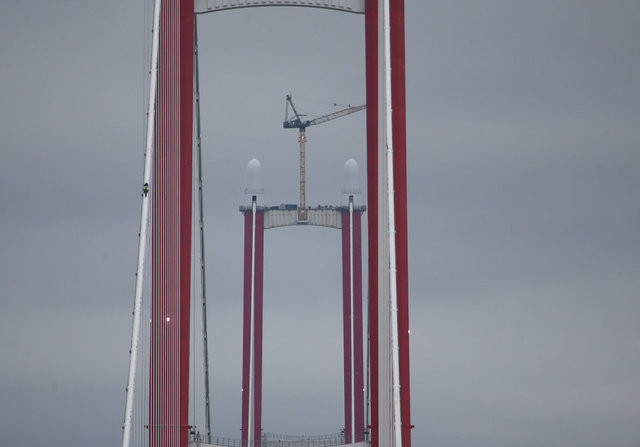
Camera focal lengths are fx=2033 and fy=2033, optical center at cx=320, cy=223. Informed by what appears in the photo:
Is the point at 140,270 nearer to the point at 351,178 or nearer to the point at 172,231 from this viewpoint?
the point at 172,231

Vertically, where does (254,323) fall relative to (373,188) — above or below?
below

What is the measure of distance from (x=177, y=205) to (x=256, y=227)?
26.0 m

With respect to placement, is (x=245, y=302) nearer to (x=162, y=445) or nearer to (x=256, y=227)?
(x=256, y=227)

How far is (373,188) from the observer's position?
167 ft

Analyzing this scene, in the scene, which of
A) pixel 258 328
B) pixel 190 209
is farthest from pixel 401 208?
pixel 258 328

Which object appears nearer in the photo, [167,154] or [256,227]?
[167,154]

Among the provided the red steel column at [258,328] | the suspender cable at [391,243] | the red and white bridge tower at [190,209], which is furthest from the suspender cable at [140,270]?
the red steel column at [258,328]

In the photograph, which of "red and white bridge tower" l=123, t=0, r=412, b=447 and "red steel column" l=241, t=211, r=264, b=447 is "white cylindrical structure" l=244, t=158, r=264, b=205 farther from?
"red and white bridge tower" l=123, t=0, r=412, b=447

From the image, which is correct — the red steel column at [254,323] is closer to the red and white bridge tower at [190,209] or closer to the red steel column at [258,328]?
the red steel column at [258,328]

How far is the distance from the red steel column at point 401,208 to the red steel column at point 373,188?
1.50 metres

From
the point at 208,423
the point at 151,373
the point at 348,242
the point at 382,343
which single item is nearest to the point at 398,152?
the point at 382,343

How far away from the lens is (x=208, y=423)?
59.6 meters

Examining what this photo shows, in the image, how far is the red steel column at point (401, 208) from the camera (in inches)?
1889

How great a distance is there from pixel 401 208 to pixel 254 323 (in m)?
26.6
